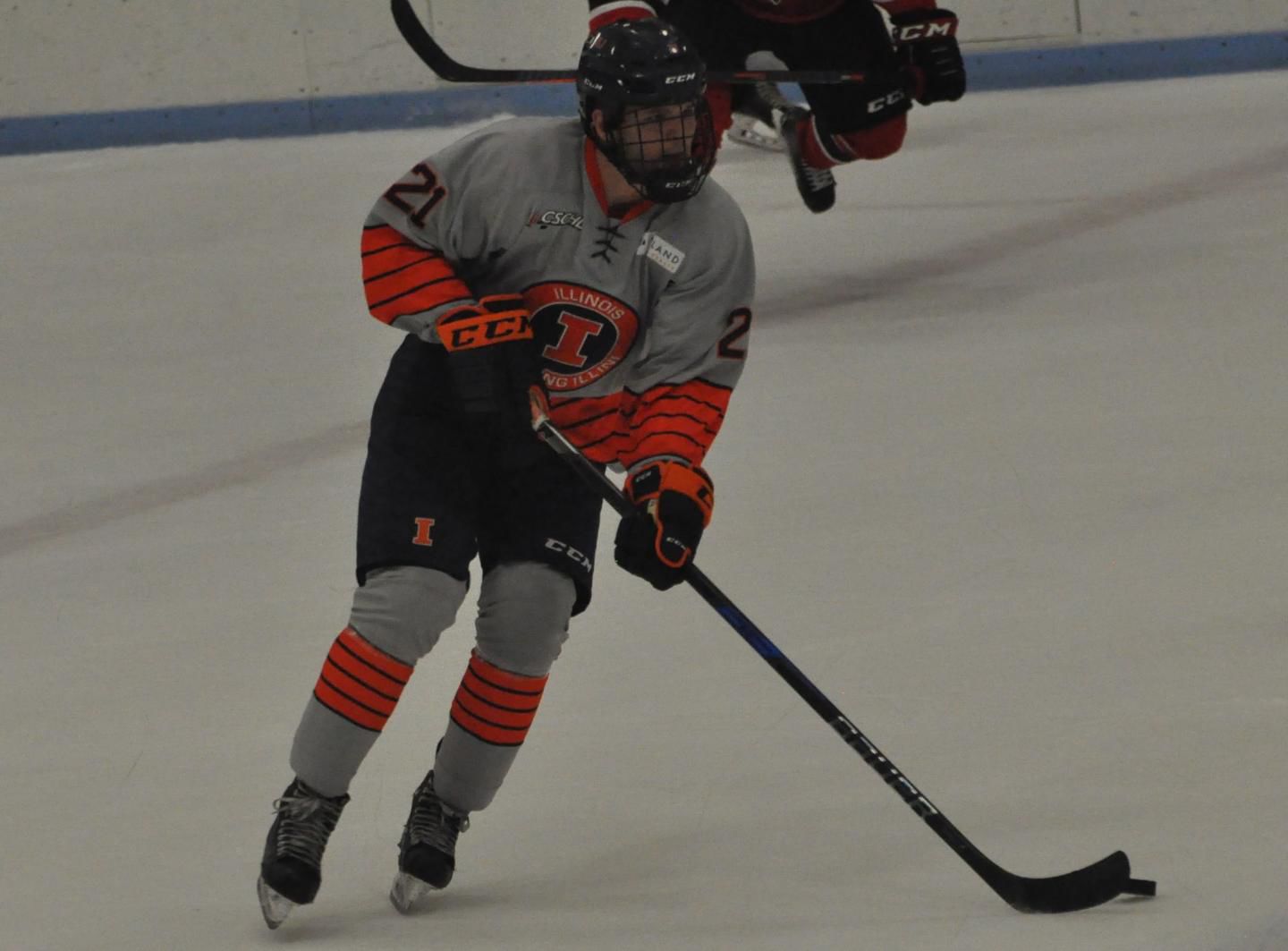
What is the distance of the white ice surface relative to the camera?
2.50 metres

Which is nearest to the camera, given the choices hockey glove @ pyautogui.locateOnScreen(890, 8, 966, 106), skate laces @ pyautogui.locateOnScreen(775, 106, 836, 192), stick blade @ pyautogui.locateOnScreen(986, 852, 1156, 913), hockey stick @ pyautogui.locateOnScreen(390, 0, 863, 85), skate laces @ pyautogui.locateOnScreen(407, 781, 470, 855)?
stick blade @ pyautogui.locateOnScreen(986, 852, 1156, 913)

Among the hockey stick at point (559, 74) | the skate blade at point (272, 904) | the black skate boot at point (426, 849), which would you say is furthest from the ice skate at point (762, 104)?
the skate blade at point (272, 904)

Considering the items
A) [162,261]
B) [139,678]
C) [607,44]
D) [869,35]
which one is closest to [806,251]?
[869,35]

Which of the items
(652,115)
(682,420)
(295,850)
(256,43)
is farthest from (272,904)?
(256,43)

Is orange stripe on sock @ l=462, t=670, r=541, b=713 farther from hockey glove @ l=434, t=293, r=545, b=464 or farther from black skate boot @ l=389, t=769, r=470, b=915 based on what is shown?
hockey glove @ l=434, t=293, r=545, b=464

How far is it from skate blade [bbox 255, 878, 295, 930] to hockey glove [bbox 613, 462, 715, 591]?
524 millimetres

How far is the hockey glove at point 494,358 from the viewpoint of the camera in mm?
2420

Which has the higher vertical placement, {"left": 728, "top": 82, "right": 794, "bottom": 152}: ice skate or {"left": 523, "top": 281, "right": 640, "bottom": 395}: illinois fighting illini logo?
{"left": 523, "top": 281, "right": 640, "bottom": 395}: illinois fighting illini logo

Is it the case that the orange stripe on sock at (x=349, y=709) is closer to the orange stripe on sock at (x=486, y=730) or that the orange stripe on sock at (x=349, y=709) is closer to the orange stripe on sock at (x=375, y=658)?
the orange stripe on sock at (x=375, y=658)

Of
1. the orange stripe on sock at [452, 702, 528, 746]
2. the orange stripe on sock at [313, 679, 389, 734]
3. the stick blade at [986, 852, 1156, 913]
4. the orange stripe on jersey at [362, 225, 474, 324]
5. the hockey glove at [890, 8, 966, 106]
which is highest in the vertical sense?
the orange stripe on jersey at [362, 225, 474, 324]

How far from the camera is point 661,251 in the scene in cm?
253

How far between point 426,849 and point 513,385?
537 mm

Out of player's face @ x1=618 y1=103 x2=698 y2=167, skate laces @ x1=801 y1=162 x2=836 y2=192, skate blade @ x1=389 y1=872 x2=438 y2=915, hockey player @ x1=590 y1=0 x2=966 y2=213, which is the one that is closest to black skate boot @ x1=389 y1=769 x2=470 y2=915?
skate blade @ x1=389 y1=872 x2=438 y2=915

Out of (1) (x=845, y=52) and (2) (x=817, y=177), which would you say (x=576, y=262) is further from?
(2) (x=817, y=177)
